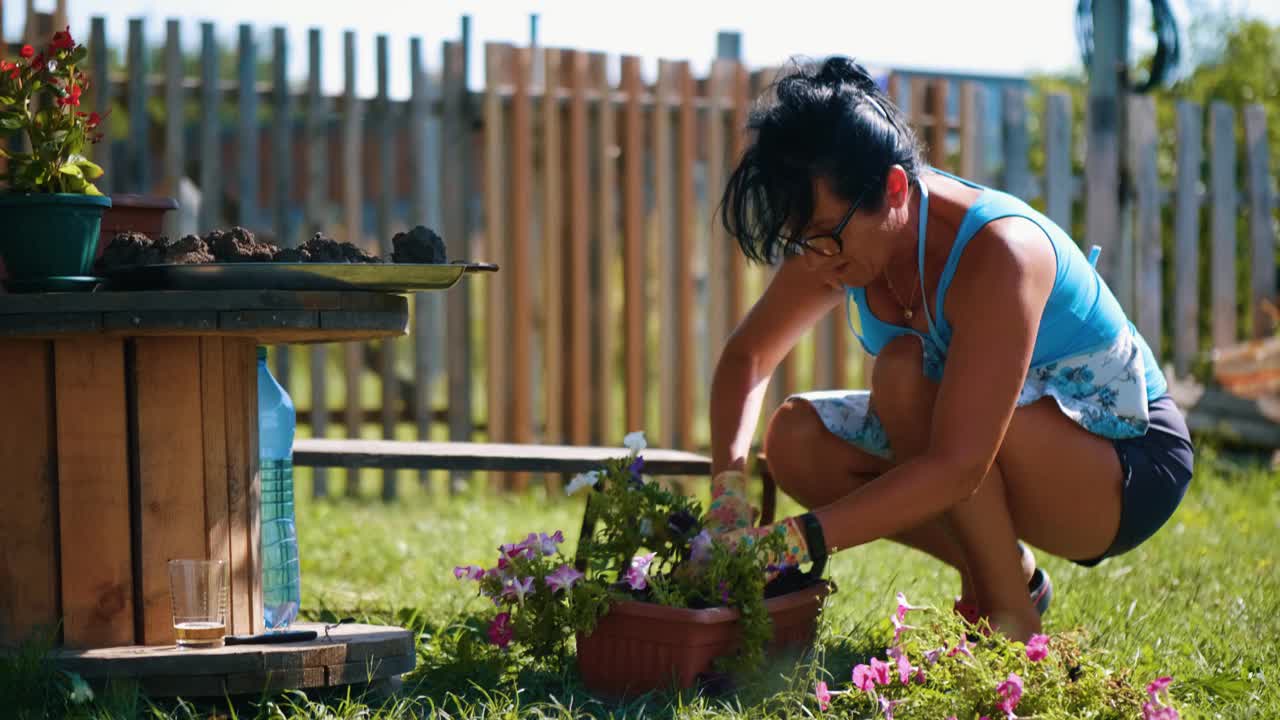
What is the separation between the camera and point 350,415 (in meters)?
6.12

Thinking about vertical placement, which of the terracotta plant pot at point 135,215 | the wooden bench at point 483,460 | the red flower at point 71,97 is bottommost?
the wooden bench at point 483,460

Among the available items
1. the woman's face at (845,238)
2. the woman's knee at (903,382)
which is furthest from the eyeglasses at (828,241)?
the woman's knee at (903,382)

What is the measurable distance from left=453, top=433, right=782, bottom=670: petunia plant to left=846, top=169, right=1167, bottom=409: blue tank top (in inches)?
27.0

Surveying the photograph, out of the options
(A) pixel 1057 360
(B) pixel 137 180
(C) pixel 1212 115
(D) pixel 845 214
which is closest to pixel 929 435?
(A) pixel 1057 360

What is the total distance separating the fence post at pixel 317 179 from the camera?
5.96 m

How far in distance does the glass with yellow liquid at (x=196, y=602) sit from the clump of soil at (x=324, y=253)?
0.60 metres

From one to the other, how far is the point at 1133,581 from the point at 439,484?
340 cm

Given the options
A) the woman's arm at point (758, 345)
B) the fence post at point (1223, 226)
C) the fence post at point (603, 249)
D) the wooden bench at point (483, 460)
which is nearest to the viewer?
the woman's arm at point (758, 345)

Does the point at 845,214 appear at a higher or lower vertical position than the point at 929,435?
higher

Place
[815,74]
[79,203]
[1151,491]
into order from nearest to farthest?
[79,203], [815,74], [1151,491]

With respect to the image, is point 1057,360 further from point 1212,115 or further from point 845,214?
point 1212,115

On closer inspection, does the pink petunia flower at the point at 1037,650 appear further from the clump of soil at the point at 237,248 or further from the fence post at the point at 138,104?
the fence post at the point at 138,104

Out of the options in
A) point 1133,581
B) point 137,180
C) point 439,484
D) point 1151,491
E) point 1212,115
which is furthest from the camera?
point 1212,115

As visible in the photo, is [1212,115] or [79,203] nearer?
[79,203]
